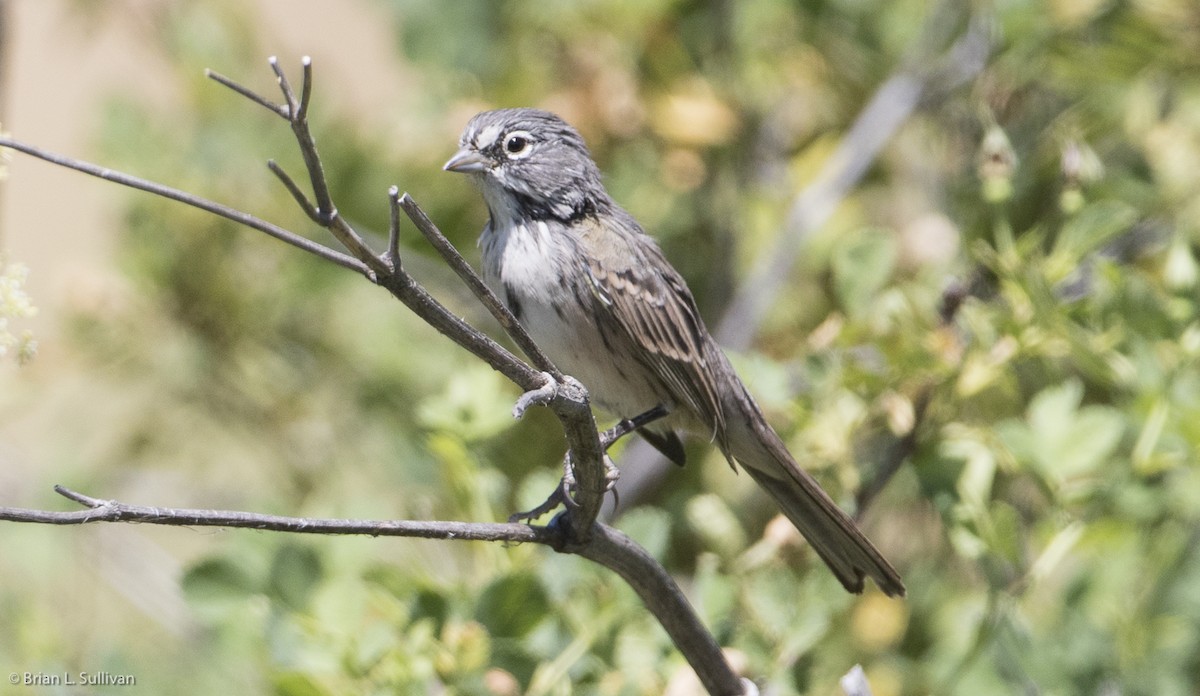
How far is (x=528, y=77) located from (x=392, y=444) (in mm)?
1214

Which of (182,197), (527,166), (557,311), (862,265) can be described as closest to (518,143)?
(527,166)

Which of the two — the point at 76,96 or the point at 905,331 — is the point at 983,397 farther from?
the point at 76,96

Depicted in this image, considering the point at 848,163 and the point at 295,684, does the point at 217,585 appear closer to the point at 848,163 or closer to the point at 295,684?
the point at 295,684

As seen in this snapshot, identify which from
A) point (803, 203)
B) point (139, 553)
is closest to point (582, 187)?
point (803, 203)

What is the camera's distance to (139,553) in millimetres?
3859

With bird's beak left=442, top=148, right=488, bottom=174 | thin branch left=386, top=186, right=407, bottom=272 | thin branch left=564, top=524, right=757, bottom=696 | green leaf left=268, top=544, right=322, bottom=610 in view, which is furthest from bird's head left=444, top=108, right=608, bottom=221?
thin branch left=386, top=186, right=407, bottom=272

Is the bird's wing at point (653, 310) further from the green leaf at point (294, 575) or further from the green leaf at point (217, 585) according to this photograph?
the green leaf at point (217, 585)

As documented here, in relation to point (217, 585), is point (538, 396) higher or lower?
lower

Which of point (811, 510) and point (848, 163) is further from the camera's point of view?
point (848, 163)

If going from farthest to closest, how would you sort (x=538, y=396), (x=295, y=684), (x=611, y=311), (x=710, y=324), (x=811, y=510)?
(x=710, y=324)
(x=611, y=311)
(x=811, y=510)
(x=295, y=684)
(x=538, y=396)

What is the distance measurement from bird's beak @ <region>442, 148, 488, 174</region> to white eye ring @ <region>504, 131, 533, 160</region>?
0.07 m

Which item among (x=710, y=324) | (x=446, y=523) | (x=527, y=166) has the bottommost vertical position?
(x=446, y=523)

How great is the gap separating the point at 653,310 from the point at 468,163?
0.57 metres

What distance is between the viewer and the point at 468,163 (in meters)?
2.98
